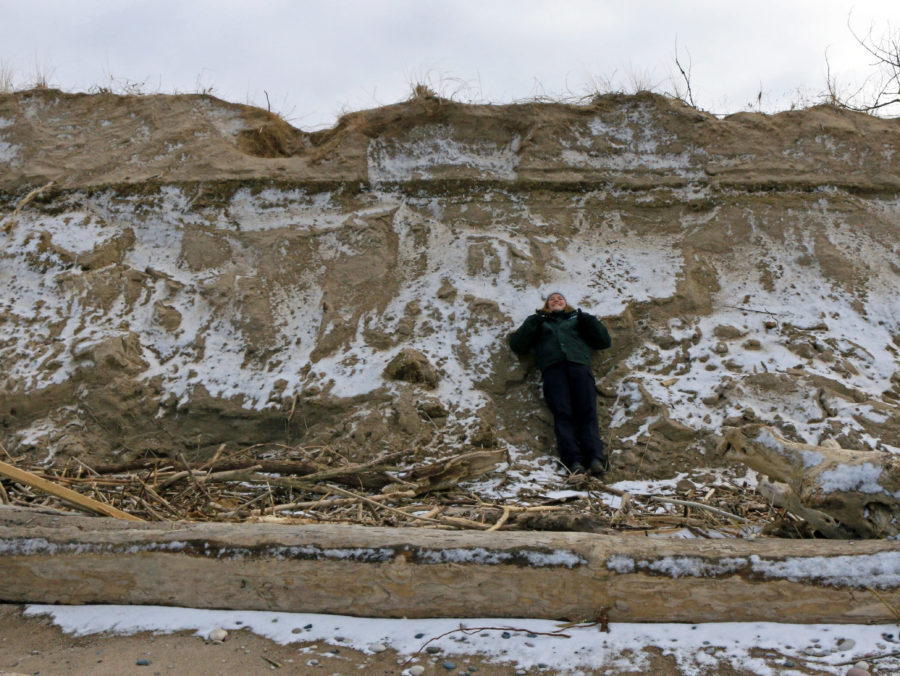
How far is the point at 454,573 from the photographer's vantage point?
263cm

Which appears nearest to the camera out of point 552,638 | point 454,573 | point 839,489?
point 552,638

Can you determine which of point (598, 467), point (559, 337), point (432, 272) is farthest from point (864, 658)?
point (432, 272)

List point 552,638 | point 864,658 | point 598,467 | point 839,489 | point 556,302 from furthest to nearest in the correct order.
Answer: point 556,302 < point 598,467 < point 839,489 < point 552,638 < point 864,658

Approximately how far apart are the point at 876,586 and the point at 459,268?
4052 mm

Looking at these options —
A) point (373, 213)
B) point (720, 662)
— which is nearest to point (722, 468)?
point (720, 662)

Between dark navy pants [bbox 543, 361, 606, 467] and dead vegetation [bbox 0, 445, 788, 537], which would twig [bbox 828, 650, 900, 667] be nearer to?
dead vegetation [bbox 0, 445, 788, 537]

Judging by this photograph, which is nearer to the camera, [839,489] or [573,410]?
[839,489]

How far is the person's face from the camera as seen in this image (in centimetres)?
543

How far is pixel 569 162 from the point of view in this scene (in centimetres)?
655

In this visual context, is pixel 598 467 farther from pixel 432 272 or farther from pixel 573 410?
pixel 432 272

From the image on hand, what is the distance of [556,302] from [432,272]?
1146 millimetres

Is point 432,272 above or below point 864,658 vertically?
above

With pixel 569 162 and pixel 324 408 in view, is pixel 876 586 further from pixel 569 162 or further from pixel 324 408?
pixel 569 162

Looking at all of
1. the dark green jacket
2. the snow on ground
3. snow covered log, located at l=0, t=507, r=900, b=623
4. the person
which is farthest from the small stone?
the dark green jacket
